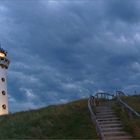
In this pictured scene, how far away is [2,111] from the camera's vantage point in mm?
57594

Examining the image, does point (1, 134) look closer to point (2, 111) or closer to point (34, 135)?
point (34, 135)

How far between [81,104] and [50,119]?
5.38m

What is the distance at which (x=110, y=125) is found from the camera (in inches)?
935

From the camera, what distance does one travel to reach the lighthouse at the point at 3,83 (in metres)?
57.9

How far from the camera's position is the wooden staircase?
2152 centimetres

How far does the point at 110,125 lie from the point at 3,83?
37740mm

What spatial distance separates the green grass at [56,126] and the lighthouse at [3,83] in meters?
26.4

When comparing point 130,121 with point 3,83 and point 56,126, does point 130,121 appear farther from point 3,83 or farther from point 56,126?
point 3,83

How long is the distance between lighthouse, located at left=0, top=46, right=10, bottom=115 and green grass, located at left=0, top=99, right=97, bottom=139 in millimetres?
26392

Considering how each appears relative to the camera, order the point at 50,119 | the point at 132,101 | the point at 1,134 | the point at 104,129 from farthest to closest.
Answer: the point at 132,101
the point at 50,119
the point at 1,134
the point at 104,129

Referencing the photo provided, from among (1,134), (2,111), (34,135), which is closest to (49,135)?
(34,135)

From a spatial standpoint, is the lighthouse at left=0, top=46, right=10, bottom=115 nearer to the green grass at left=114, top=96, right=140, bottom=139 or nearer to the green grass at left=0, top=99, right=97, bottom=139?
the green grass at left=0, top=99, right=97, bottom=139

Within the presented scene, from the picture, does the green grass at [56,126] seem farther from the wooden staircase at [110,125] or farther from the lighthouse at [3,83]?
the lighthouse at [3,83]

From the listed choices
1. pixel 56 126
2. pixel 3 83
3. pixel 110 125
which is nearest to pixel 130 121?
pixel 110 125
